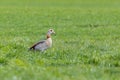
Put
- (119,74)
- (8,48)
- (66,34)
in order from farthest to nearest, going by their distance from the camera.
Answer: (66,34), (8,48), (119,74)

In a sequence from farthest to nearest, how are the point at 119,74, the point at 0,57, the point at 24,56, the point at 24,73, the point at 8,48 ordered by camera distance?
the point at 8,48 < the point at 24,56 < the point at 0,57 < the point at 119,74 < the point at 24,73

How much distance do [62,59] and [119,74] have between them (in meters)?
2.63

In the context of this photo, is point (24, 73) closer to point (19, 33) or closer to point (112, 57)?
point (112, 57)

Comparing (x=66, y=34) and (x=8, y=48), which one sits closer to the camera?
(x=8, y=48)

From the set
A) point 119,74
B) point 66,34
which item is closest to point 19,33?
point 66,34

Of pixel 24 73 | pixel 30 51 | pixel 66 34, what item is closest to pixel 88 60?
pixel 30 51

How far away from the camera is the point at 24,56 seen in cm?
1358

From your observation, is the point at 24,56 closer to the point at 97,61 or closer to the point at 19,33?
the point at 97,61

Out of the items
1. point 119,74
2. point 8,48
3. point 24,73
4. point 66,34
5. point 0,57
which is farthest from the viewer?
point 66,34

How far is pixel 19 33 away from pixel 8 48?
34.4 feet

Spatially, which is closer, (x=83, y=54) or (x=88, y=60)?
(x=88, y=60)

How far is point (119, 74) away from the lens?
1102cm

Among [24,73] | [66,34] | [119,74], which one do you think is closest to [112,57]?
[119,74]

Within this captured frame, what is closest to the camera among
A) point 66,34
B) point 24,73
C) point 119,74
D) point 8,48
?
point 24,73
